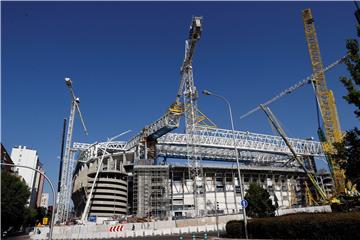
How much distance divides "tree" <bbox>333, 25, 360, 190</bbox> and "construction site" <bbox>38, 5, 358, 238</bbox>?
68.3 meters

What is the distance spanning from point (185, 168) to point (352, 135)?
359ft

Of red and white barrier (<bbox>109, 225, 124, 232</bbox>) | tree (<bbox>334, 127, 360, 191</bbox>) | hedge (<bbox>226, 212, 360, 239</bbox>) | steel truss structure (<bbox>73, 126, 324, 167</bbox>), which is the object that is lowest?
hedge (<bbox>226, 212, 360, 239</bbox>)

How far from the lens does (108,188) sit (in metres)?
122

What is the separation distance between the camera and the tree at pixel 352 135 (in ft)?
62.1

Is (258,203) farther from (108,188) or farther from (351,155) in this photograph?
(108,188)

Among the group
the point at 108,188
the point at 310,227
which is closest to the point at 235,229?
the point at 310,227

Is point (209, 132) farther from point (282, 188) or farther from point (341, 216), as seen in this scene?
point (341, 216)

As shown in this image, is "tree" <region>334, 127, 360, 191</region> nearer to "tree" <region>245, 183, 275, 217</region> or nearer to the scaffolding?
"tree" <region>245, 183, 275, 217</region>

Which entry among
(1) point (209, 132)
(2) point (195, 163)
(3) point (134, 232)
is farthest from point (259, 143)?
(3) point (134, 232)

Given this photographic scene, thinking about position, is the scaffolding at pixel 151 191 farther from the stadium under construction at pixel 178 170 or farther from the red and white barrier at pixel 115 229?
the red and white barrier at pixel 115 229

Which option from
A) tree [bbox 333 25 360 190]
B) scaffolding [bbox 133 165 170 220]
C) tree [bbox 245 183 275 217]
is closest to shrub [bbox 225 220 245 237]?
tree [bbox 333 25 360 190]

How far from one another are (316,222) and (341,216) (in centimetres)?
174

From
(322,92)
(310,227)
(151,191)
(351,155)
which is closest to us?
(351,155)

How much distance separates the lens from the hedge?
61.1 feet
